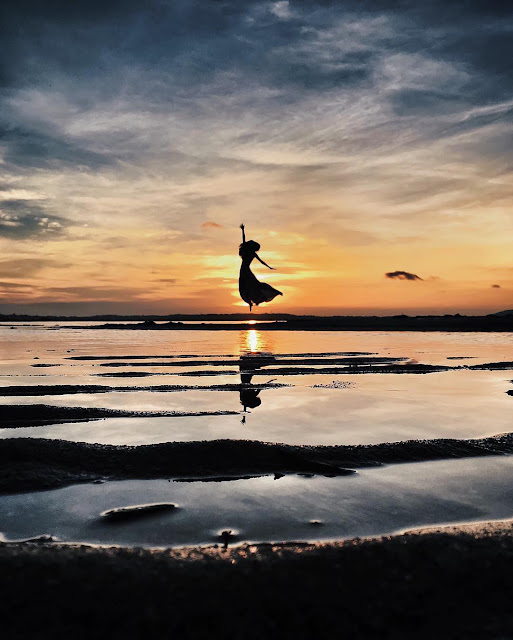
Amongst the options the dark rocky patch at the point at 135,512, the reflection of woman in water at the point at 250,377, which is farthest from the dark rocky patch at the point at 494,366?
the dark rocky patch at the point at 135,512

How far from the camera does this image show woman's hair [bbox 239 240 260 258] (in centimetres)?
2856

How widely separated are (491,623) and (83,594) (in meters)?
2.43

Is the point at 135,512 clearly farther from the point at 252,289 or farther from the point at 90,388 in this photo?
the point at 252,289

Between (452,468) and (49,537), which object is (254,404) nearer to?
(452,468)

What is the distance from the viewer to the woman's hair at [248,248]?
28562 mm

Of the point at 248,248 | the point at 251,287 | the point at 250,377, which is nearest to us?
the point at 250,377

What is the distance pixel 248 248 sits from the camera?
Answer: 94.2 ft

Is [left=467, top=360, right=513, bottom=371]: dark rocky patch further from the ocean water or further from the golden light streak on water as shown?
the golden light streak on water

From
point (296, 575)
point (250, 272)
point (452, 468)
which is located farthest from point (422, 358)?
point (296, 575)

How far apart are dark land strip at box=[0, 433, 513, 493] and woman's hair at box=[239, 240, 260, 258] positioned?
22439 mm

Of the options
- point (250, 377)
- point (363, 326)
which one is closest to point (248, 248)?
point (250, 377)

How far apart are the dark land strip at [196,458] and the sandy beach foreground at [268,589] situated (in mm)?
1936

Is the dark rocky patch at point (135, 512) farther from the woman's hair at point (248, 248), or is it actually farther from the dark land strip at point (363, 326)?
the dark land strip at point (363, 326)

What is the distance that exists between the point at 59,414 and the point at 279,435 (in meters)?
4.25
